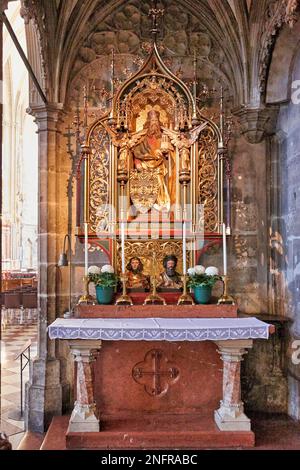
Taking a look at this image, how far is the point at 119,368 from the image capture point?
5.09 m

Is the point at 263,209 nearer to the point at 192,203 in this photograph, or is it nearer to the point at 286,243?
the point at 286,243

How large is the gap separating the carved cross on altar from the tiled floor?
5.32 ft

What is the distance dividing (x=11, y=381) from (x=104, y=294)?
300 centimetres

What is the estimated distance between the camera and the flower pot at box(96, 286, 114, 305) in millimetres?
5004

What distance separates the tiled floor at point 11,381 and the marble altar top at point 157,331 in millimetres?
1673

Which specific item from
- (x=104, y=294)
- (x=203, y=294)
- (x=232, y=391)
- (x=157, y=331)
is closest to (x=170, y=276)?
(x=203, y=294)

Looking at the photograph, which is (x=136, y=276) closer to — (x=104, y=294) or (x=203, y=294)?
(x=104, y=294)

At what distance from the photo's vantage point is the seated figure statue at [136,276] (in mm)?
5719

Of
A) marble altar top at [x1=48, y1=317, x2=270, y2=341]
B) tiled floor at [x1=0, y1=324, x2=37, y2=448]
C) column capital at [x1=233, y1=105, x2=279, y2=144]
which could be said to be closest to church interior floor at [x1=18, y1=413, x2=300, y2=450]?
tiled floor at [x1=0, y1=324, x2=37, y2=448]

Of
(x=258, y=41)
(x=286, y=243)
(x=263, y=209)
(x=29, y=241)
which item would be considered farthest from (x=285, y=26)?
(x=29, y=241)

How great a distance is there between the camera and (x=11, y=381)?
6844 millimetres

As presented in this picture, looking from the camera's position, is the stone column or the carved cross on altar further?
Answer: the carved cross on altar

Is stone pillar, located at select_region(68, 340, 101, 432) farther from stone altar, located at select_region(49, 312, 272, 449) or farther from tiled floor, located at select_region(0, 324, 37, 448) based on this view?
tiled floor, located at select_region(0, 324, 37, 448)

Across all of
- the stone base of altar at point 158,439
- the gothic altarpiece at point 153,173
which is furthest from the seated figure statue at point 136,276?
the stone base of altar at point 158,439
